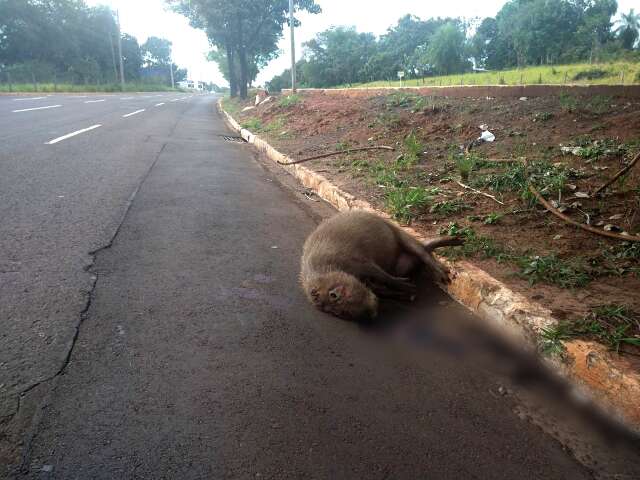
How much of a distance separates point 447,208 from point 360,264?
5.58 ft

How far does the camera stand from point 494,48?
46.0 metres

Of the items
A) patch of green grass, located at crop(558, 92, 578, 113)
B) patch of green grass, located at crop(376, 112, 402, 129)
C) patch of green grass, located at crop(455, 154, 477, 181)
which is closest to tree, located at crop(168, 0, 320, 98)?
patch of green grass, located at crop(376, 112, 402, 129)

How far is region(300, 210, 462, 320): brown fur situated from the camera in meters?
3.10

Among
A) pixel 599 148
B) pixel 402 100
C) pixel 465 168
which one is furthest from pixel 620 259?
pixel 402 100

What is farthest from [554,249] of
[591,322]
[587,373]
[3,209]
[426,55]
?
[426,55]

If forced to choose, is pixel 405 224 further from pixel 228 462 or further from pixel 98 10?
pixel 98 10

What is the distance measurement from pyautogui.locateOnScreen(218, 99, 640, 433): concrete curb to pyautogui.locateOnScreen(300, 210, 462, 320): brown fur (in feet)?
0.90

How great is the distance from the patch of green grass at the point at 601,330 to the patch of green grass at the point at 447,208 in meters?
2.17

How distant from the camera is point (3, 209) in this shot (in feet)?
15.4

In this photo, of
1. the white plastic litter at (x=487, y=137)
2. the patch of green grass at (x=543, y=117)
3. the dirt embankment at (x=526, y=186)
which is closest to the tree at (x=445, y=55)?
the dirt embankment at (x=526, y=186)

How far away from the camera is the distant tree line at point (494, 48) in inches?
1425

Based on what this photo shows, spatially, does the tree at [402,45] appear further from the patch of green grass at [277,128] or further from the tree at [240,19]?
the patch of green grass at [277,128]

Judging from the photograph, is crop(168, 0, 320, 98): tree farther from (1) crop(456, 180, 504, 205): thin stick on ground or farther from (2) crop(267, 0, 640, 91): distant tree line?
(1) crop(456, 180, 504, 205): thin stick on ground

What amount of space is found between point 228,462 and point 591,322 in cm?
198
